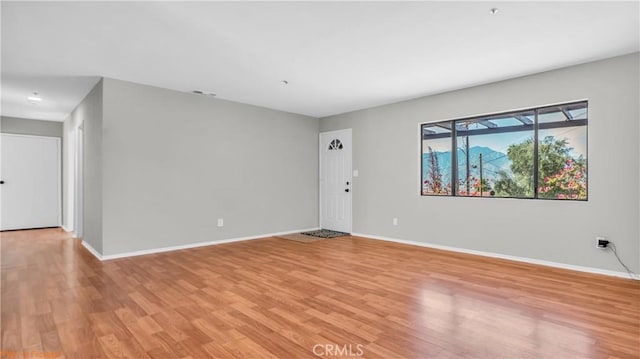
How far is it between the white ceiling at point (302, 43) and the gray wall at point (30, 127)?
2743mm

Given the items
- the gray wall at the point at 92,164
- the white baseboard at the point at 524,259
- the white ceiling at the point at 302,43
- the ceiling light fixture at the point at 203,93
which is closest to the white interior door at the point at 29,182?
the gray wall at the point at 92,164

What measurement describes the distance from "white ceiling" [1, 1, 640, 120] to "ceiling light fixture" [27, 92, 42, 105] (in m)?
0.30

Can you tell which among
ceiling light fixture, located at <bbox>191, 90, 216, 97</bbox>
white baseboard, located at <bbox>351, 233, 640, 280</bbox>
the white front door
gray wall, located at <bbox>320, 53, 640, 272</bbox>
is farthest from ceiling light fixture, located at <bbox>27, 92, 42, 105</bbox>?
white baseboard, located at <bbox>351, 233, 640, 280</bbox>

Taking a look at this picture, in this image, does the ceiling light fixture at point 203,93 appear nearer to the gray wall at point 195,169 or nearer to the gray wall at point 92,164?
the gray wall at point 195,169

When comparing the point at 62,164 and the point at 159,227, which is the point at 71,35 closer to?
the point at 159,227

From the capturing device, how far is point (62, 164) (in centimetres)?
729

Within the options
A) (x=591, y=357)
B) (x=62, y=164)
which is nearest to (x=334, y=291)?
(x=591, y=357)

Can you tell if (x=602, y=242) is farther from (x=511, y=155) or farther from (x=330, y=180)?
(x=330, y=180)

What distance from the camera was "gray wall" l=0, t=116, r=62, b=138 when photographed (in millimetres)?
6719

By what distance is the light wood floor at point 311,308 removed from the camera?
203cm

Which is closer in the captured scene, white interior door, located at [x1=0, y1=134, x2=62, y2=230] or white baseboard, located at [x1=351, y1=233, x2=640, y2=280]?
white baseboard, located at [x1=351, y1=233, x2=640, y2=280]

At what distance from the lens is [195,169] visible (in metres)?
5.14

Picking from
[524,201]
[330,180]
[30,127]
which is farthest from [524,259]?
[30,127]

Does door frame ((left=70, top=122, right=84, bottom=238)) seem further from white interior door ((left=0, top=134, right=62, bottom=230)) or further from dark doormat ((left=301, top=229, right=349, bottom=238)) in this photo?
dark doormat ((left=301, top=229, right=349, bottom=238))
